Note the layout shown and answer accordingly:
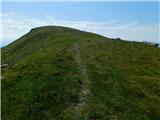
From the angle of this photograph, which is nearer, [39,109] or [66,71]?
[39,109]

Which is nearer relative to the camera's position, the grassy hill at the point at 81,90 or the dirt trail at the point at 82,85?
the grassy hill at the point at 81,90

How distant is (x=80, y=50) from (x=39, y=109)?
97.2 feet

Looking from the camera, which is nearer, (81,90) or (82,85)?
(81,90)

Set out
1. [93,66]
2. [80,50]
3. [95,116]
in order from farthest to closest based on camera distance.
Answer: [80,50] < [93,66] < [95,116]

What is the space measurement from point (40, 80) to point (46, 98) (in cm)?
594

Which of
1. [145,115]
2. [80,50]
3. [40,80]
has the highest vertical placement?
[80,50]

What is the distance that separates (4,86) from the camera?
44312 mm

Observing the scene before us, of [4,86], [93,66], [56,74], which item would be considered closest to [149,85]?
[93,66]

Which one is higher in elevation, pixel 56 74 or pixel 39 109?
pixel 56 74

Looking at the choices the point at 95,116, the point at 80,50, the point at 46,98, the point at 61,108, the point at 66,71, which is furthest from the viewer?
the point at 80,50

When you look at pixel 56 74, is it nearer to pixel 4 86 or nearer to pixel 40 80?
pixel 40 80

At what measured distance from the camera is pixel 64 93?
38.6 meters

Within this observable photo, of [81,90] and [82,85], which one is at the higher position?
[82,85]

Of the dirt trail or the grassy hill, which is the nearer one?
the grassy hill
